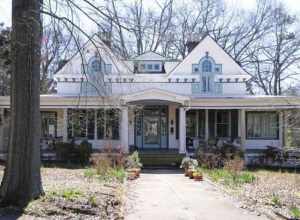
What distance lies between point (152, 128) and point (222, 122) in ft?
13.9

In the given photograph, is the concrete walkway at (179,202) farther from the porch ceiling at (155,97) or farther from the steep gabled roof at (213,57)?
the steep gabled roof at (213,57)

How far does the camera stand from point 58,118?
1235 inches

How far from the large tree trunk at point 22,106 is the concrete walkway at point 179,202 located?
242cm

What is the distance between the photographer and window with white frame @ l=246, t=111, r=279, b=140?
31594 millimetres

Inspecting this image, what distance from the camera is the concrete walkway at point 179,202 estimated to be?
37.2ft

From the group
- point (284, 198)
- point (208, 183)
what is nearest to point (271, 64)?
point (208, 183)

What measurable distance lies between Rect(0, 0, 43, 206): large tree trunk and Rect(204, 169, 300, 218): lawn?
512 cm

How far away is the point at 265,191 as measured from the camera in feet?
52.9

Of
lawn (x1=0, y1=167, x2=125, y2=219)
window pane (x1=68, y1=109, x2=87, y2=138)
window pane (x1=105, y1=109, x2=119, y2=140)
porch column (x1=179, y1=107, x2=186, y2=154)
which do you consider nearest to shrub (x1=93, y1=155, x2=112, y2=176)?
lawn (x1=0, y1=167, x2=125, y2=219)

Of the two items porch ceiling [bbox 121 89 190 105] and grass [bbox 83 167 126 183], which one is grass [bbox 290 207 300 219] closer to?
grass [bbox 83 167 126 183]

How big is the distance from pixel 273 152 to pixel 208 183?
10.3 metres

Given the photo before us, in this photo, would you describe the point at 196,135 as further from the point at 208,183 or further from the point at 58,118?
the point at 208,183

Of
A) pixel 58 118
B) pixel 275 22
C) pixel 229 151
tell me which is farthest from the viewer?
pixel 275 22

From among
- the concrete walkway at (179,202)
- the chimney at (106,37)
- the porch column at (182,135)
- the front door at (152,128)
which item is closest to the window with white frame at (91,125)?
the front door at (152,128)
